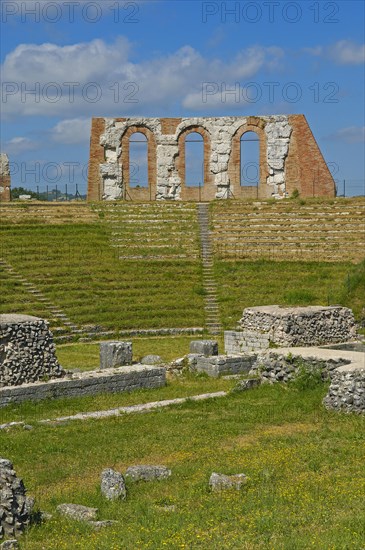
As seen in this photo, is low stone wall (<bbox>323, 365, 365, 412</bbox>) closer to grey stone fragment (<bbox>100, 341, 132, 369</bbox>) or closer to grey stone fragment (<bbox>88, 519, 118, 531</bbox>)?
grey stone fragment (<bbox>100, 341, 132, 369</bbox>)

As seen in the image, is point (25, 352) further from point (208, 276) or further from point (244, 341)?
point (208, 276)

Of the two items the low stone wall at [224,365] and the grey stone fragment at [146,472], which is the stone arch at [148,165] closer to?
the low stone wall at [224,365]

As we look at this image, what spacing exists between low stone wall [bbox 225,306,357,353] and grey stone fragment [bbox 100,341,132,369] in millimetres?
4313

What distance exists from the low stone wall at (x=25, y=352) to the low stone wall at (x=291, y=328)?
7.14 metres

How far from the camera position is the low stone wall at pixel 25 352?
58.6ft

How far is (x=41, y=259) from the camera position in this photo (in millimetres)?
33219

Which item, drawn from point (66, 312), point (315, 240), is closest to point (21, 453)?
point (66, 312)

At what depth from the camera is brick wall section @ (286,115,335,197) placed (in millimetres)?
44969

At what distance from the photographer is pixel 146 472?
11.4m

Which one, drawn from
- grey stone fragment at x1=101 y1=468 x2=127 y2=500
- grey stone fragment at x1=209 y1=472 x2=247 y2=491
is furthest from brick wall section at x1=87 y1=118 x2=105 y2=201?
grey stone fragment at x1=209 y1=472 x2=247 y2=491

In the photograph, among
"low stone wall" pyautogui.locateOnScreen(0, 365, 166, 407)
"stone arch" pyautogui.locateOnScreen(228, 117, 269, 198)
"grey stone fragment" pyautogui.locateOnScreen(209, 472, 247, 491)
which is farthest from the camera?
"stone arch" pyautogui.locateOnScreen(228, 117, 269, 198)

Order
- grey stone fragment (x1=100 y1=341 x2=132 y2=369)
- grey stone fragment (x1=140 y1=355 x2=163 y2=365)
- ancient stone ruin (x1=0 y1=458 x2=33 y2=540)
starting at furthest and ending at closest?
grey stone fragment (x1=140 y1=355 x2=163 y2=365), grey stone fragment (x1=100 y1=341 x2=132 y2=369), ancient stone ruin (x1=0 y1=458 x2=33 y2=540)

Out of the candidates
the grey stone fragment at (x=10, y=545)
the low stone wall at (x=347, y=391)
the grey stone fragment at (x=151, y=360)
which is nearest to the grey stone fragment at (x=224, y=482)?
the grey stone fragment at (x=10, y=545)

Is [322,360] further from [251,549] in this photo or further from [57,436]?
[251,549]
